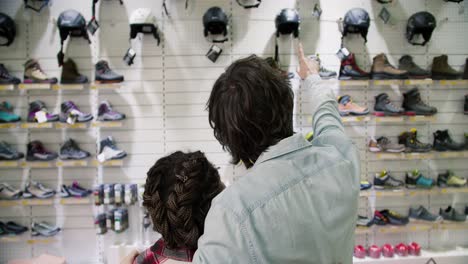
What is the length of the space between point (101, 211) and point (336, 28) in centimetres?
389

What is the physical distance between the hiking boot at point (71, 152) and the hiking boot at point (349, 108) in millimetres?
3238

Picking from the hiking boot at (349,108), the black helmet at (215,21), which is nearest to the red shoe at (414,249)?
the hiking boot at (349,108)

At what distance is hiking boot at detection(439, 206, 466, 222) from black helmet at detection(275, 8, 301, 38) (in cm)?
302

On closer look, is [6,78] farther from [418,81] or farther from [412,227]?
[412,227]

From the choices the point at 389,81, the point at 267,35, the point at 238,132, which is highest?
the point at 267,35

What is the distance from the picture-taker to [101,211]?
4457 millimetres

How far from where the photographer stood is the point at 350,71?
4.29m

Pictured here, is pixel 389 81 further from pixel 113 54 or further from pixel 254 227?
pixel 254 227

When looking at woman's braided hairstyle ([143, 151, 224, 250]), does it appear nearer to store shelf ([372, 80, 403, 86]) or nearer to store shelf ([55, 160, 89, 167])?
store shelf ([55, 160, 89, 167])

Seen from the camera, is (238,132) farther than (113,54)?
No

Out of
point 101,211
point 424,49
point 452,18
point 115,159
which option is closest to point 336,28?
point 424,49

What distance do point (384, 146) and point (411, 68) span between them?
1.07 meters

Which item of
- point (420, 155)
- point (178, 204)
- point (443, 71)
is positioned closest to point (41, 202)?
point (178, 204)

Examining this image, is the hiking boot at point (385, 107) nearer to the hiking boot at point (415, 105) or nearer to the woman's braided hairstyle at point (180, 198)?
the hiking boot at point (415, 105)
